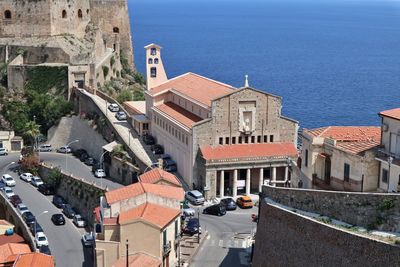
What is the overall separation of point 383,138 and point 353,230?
6564 mm

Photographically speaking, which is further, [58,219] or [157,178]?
[58,219]

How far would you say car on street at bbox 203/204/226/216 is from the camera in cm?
5133

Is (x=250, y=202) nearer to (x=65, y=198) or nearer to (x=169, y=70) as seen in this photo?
(x=65, y=198)

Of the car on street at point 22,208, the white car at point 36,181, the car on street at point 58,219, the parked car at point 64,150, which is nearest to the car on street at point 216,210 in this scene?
the car on street at point 58,219

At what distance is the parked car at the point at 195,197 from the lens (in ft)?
177

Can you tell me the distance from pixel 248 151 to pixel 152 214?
16.6 metres

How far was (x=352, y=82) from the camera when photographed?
438 feet

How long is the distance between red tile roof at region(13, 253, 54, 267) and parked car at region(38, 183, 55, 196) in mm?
18287

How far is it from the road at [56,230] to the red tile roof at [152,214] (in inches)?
196

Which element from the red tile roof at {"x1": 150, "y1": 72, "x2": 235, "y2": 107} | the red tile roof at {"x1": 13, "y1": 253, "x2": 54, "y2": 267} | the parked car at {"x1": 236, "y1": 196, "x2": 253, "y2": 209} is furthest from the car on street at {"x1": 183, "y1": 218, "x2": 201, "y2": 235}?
the red tile roof at {"x1": 150, "y1": 72, "x2": 235, "y2": 107}

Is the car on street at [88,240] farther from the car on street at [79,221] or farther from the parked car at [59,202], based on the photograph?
the parked car at [59,202]

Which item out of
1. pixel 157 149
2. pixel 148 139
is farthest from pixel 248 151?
pixel 148 139

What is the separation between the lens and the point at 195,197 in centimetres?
5425

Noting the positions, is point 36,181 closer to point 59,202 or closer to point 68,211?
point 59,202
